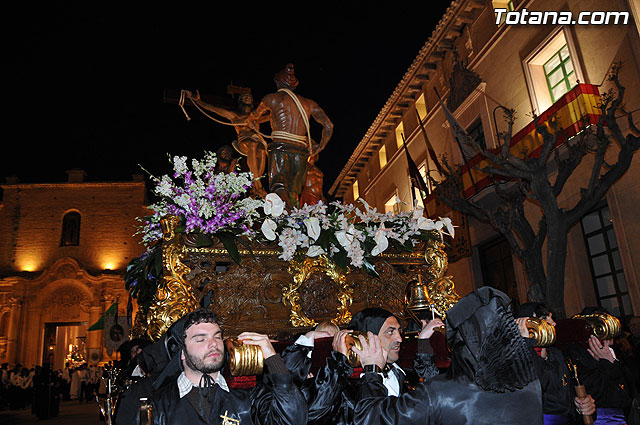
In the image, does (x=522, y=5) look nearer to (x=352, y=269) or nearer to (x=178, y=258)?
(x=352, y=269)

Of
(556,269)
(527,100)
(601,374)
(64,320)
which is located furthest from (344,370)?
(64,320)

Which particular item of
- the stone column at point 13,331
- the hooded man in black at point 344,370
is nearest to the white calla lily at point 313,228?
the hooded man in black at point 344,370

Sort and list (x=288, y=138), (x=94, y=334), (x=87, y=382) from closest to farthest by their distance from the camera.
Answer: (x=288, y=138), (x=87, y=382), (x=94, y=334)

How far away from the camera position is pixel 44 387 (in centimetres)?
1459

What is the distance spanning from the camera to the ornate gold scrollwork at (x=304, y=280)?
13.7ft

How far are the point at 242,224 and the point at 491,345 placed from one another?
103 inches

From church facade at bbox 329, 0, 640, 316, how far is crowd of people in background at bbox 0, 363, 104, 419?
41.8 feet

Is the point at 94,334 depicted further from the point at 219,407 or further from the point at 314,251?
the point at 219,407

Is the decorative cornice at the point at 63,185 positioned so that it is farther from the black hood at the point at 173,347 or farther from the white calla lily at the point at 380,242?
the black hood at the point at 173,347

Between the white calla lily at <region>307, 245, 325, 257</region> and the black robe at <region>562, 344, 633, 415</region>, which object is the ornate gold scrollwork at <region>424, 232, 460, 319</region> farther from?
the white calla lily at <region>307, 245, 325, 257</region>

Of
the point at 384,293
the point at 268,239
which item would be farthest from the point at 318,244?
the point at 384,293

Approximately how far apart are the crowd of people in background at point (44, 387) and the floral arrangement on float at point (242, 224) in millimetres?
9471

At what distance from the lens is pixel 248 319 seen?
409 cm

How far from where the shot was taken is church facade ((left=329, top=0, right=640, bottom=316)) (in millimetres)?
11188
